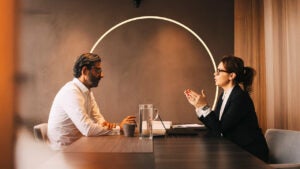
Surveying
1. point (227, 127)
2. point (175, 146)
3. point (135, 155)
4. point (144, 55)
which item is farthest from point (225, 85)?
point (144, 55)

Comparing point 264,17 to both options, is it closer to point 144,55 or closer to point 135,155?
point 144,55

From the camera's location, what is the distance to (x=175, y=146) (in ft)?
6.43

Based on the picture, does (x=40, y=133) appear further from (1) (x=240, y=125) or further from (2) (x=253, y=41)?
(2) (x=253, y=41)

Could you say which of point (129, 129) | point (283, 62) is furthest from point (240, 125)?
point (283, 62)

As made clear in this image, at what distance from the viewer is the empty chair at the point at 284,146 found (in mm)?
2232

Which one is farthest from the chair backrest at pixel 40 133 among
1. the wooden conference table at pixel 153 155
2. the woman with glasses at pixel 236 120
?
the woman with glasses at pixel 236 120

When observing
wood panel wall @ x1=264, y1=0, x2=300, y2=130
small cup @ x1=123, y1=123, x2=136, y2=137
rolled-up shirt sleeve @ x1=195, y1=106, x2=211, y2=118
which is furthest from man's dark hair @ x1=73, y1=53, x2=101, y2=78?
wood panel wall @ x1=264, y1=0, x2=300, y2=130

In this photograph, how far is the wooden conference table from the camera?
Result: 1454mm

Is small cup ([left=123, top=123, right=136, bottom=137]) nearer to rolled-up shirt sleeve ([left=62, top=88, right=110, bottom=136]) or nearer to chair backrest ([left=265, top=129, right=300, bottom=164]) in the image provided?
rolled-up shirt sleeve ([left=62, top=88, right=110, bottom=136])

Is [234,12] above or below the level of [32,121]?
above

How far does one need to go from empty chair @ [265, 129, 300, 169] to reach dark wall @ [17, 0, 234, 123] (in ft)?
6.28

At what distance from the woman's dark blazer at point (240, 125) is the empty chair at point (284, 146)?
8 cm

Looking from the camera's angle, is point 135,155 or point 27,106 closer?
point 135,155

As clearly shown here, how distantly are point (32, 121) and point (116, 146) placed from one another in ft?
8.91
